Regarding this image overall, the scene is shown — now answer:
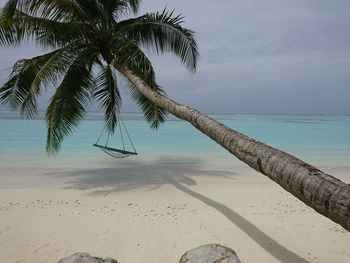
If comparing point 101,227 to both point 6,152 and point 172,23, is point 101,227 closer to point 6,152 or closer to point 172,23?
point 172,23

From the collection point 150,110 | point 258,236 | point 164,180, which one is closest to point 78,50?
point 150,110

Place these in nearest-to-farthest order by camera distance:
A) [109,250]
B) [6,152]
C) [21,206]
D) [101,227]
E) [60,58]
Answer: [109,250] → [101,227] → [21,206] → [60,58] → [6,152]

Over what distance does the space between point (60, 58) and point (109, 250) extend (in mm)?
3983

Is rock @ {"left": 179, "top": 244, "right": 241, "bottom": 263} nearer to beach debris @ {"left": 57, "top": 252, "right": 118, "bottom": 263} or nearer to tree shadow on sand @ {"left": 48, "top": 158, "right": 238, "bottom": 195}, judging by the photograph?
beach debris @ {"left": 57, "top": 252, "right": 118, "bottom": 263}

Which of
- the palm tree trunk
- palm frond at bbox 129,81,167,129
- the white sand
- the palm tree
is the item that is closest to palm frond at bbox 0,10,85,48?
the palm tree

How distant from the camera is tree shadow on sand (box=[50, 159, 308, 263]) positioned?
4293 mm

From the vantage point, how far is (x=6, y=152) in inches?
558

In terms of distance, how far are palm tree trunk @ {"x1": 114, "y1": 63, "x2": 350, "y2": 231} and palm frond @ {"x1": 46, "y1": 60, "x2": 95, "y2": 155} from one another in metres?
4.04

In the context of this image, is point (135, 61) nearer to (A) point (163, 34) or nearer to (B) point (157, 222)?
(A) point (163, 34)

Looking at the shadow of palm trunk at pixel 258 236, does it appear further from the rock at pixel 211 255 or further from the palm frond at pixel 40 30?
the palm frond at pixel 40 30

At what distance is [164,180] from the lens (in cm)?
877

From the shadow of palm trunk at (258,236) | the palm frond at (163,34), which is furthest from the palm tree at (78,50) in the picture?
the shadow of palm trunk at (258,236)

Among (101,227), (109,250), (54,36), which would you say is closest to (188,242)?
(109,250)

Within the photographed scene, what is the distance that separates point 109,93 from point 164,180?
2.63 m
